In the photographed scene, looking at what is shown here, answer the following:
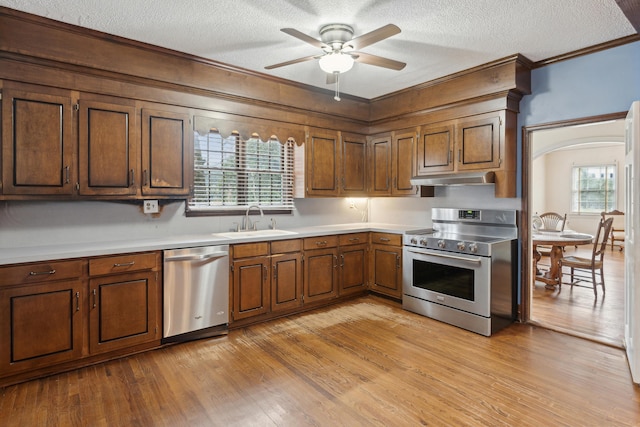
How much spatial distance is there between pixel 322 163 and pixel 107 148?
2.38 metres

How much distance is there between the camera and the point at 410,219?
16.1 ft

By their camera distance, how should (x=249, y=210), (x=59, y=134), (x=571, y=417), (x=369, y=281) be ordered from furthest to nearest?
(x=369, y=281)
(x=249, y=210)
(x=59, y=134)
(x=571, y=417)

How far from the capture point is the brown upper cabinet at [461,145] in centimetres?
366

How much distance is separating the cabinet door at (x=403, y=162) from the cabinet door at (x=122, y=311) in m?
3.05

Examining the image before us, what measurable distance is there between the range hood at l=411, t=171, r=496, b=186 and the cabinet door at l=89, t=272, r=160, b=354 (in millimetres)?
3056

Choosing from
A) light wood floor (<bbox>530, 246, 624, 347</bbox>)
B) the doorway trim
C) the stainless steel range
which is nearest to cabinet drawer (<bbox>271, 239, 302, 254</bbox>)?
the stainless steel range

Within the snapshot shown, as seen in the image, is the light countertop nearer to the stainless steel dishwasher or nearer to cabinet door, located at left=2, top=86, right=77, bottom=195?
the stainless steel dishwasher

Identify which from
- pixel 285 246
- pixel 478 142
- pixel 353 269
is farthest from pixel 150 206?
pixel 478 142

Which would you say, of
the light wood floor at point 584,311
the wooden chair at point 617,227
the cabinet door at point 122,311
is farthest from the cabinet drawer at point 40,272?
the wooden chair at point 617,227

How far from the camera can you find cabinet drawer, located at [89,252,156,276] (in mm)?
2742

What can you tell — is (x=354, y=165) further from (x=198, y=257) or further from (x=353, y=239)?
(x=198, y=257)

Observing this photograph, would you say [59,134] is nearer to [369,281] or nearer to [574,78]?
[369,281]

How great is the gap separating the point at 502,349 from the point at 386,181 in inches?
96.1

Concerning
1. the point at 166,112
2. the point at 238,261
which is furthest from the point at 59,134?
the point at 238,261
